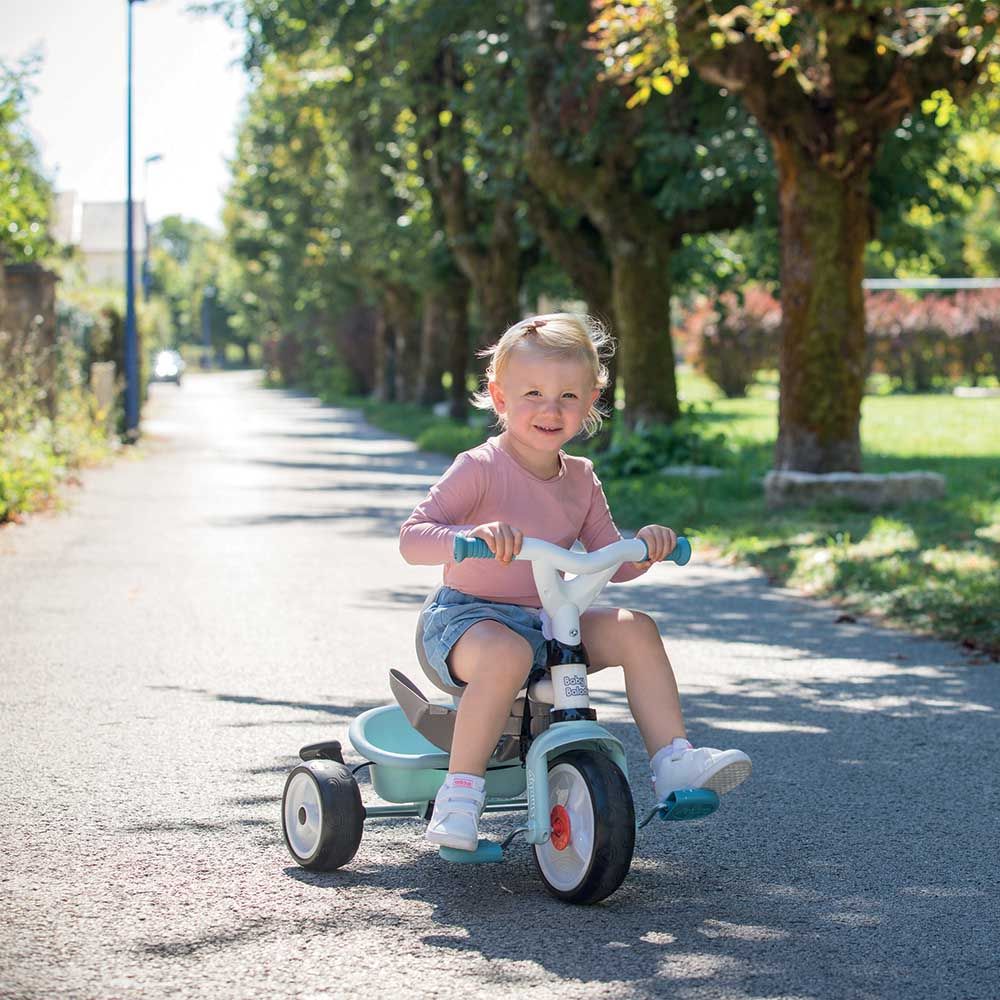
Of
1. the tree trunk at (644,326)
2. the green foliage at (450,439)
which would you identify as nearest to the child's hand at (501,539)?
the tree trunk at (644,326)

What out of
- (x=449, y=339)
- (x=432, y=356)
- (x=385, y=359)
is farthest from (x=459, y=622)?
(x=385, y=359)

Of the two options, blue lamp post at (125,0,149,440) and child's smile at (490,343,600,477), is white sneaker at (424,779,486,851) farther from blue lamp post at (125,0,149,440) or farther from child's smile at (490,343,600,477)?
blue lamp post at (125,0,149,440)

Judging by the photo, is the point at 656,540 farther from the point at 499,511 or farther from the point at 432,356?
the point at 432,356

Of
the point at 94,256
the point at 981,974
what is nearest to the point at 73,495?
the point at 981,974

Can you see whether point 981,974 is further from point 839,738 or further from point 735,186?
point 735,186

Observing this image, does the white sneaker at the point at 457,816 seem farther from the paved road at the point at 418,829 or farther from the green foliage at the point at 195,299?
the green foliage at the point at 195,299

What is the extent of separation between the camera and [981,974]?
3.81 metres

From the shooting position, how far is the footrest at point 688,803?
430 centimetres

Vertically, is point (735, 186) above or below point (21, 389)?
above

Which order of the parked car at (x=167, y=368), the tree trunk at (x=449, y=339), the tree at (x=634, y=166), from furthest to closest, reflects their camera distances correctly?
the parked car at (x=167, y=368) < the tree trunk at (x=449, y=339) < the tree at (x=634, y=166)

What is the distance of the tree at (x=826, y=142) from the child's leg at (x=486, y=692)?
10.2 m

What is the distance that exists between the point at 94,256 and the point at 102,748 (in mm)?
115027

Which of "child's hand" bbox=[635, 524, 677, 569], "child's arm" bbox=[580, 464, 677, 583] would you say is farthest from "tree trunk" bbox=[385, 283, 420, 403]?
"child's hand" bbox=[635, 524, 677, 569]

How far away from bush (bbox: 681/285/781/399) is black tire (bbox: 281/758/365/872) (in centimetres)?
3724
